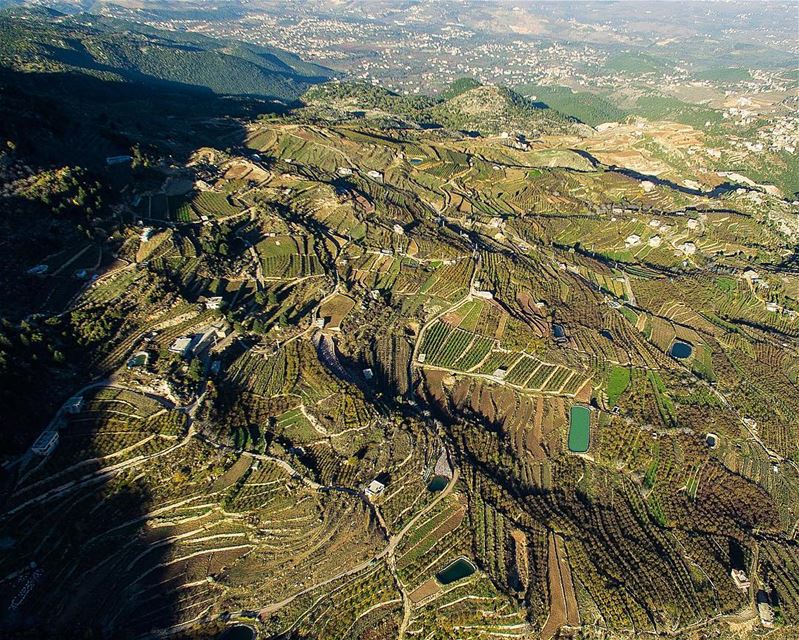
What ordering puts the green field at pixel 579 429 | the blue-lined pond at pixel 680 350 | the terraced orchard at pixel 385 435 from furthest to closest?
the blue-lined pond at pixel 680 350
the green field at pixel 579 429
the terraced orchard at pixel 385 435

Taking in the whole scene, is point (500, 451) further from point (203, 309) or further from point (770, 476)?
point (203, 309)

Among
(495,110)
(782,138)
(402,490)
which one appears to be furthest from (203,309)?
(782,138)

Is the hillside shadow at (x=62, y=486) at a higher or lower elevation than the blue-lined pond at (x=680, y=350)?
higher

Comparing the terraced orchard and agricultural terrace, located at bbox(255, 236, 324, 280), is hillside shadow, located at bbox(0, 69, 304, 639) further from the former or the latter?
agricultural terrace, located at bbox(255, 236, 324, 280)

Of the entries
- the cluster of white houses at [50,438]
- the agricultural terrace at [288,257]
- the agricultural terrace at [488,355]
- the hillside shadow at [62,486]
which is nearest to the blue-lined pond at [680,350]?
the agricultural terrace at [488,355]

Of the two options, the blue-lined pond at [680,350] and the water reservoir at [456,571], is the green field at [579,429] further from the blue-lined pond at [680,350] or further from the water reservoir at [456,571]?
the blue-lined pond at [680,350]

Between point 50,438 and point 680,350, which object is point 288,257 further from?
point 680,350
